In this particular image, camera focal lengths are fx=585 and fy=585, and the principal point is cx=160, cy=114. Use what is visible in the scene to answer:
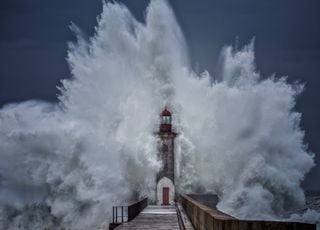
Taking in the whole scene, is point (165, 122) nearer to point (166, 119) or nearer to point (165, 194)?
point (166, 119)

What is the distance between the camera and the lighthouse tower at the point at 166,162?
1262 inches

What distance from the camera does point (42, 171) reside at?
37.5 meters

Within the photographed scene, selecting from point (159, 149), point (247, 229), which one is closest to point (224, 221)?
point (247, 229)

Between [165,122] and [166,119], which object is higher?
[166,119]

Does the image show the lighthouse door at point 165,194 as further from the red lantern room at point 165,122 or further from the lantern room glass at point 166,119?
the lantern room glass at point 166,119

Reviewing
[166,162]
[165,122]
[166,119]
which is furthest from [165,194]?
[166,119]

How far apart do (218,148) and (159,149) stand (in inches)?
290

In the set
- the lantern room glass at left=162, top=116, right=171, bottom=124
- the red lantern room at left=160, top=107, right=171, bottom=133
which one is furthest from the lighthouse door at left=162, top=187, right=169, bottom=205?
the lantern room glass at left=162, top=116, right=171, bottom=124

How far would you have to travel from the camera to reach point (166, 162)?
32.9 meters

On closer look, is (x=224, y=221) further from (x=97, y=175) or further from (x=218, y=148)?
(x=218, y=148)

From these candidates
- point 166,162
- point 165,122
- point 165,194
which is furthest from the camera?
point 165,122

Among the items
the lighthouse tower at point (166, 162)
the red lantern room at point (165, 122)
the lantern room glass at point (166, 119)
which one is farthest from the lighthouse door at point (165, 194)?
the lantern room glass at point (166, 119)

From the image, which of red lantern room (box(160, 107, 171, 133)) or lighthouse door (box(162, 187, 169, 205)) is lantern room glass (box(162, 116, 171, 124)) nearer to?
red lantern room (box(160, 107, 171, 133))

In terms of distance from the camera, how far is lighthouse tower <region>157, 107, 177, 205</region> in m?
32.1
